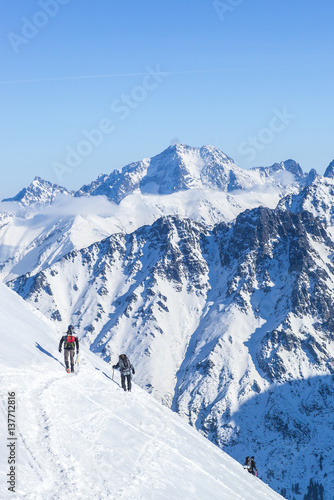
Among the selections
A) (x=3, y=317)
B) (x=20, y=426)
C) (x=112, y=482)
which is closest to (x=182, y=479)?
(x=112, y=482)

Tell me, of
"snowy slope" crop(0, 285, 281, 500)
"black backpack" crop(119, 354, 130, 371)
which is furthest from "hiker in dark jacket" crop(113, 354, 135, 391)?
"snowy slope" crop(0, 285, 281, 500)

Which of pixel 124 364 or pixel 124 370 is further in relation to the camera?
pixel 124 364

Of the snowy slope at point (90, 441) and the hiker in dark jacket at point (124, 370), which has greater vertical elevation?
the hiker in dark jacket at point (124, 370)

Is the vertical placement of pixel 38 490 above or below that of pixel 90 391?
below

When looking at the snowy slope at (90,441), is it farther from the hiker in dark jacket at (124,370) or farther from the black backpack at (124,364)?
the black backpack at (124,364)

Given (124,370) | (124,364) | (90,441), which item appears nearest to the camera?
(90,441)

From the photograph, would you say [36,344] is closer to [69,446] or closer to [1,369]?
[1,369]

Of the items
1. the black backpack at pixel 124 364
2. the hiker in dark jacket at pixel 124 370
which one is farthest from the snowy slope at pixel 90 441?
the black backpack at pixel 124 364

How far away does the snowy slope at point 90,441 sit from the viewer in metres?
17.7

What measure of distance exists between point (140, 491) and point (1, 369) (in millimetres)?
8690

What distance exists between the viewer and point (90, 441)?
21141mm

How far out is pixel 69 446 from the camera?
1991 centimetres

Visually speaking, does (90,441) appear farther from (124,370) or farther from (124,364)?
(124,364)

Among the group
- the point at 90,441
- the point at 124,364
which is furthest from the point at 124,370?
the point at 90,441
